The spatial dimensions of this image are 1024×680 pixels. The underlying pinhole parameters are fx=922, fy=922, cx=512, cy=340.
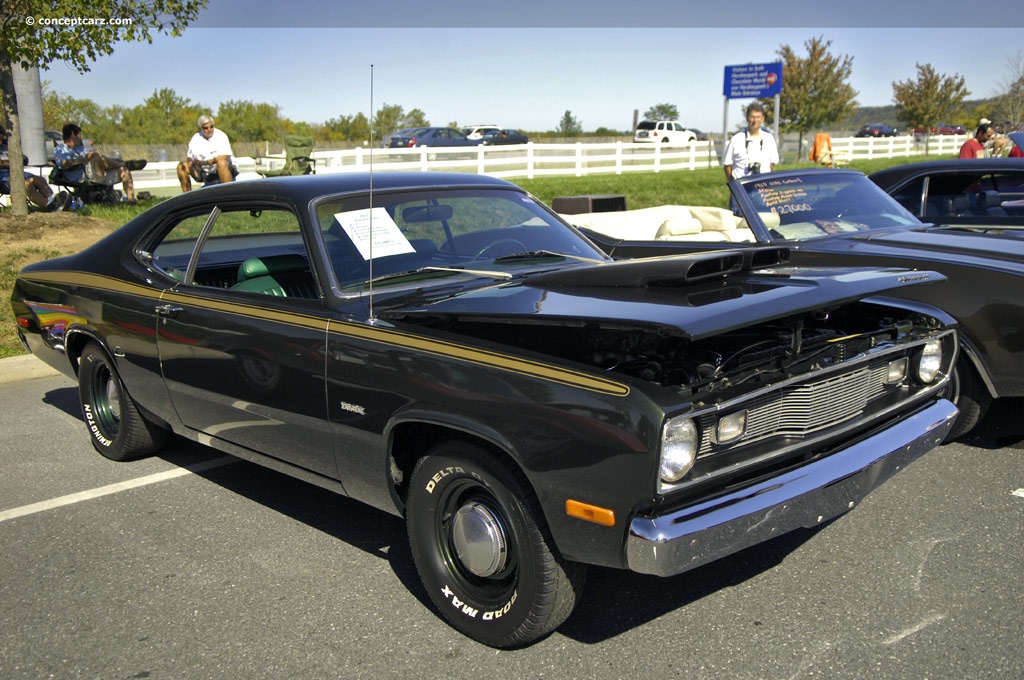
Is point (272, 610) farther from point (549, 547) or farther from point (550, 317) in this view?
point (550, 317)

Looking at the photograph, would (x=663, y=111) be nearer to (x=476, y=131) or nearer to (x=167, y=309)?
(x=476, y=131)

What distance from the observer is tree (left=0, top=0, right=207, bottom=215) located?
1021cm

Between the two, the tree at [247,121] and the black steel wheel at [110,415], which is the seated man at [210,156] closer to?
the black steel wheel at [110,415]

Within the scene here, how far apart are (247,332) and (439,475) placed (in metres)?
1.25

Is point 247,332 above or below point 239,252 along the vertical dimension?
below

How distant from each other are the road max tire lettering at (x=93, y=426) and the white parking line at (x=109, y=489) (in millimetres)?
474

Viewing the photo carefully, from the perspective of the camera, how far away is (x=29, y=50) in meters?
10.4

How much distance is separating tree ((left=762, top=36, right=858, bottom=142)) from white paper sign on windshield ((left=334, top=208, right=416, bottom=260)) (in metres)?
47.5

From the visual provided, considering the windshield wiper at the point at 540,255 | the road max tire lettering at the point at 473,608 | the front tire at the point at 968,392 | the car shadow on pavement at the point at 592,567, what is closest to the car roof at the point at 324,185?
the windshield wiper at the point at 540,255

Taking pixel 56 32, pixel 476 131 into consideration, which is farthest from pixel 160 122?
pixel 56 32

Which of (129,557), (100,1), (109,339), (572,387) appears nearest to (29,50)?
(100,1)

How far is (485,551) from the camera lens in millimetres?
3098

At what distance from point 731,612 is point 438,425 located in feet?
4.15

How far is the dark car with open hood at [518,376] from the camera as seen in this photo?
9.11ft
